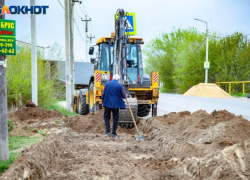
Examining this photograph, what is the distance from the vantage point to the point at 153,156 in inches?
290

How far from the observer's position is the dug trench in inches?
201

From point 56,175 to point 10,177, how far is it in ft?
3.15

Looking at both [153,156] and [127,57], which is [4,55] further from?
[127,57]

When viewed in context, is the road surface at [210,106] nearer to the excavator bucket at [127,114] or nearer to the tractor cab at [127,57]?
the tractor cab at [127,57]

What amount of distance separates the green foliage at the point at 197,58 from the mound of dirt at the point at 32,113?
23136 millimetres

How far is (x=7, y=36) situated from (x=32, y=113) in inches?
297

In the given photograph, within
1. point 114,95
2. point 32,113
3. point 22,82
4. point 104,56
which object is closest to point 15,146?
point 114,95

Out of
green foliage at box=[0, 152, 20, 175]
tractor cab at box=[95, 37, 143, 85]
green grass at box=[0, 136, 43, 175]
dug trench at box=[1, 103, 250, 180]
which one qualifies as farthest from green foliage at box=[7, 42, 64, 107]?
green foliage at box=[0, 152, 20, 175]

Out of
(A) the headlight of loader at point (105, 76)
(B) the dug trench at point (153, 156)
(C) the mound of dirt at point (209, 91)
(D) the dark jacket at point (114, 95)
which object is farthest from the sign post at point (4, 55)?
(C) the mound of dirt at point (209, 91)

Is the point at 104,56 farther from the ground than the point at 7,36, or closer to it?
closer to it

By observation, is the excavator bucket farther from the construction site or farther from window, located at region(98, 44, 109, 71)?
window, located at region(98, 44, 109, 71)

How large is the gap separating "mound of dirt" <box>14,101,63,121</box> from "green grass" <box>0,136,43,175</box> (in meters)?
4.34

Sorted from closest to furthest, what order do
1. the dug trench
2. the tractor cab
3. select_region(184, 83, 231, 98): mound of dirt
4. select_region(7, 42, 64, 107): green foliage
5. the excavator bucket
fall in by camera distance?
1. the dug trench
2. the excavator bucket
3. the tractor cab
4. select_region(7, 42, 64, 107): green foliage
5. select_region(184, 83, 231, 98): mound of dirt

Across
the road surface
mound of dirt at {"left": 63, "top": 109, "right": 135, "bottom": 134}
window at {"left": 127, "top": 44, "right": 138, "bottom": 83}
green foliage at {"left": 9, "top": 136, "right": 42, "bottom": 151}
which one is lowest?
the road surface
